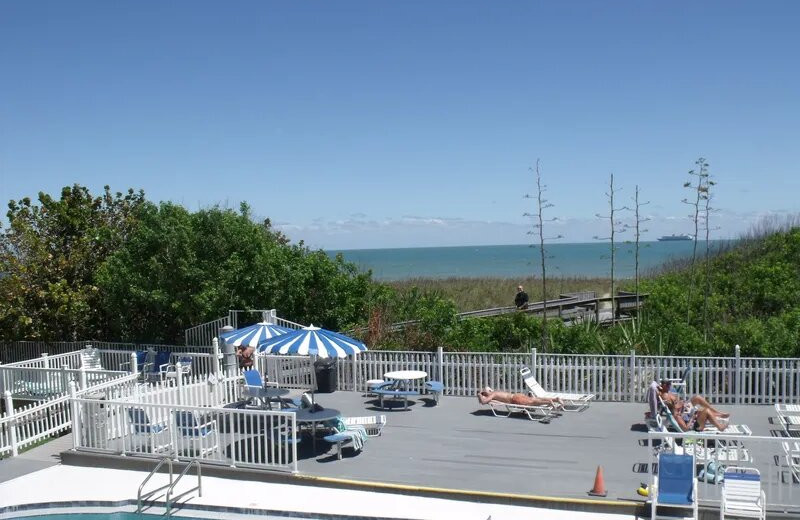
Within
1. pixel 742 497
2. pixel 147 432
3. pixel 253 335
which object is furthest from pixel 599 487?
pixel 253 335

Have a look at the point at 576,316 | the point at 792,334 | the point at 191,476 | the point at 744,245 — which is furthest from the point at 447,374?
the point at 744,245

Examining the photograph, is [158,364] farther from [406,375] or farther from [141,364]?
[406,375]

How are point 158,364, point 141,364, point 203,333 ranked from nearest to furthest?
point 158,364, point 141,364, point 203,333

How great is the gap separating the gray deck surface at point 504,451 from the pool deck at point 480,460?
0.05ft

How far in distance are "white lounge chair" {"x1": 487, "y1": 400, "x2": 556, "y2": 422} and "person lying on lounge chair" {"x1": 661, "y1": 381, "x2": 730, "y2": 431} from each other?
7.79 ft

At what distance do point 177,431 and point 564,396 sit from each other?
25.3 feet

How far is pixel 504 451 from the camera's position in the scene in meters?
12.1

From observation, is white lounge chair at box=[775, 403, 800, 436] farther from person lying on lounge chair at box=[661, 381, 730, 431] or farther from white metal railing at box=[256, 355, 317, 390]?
white metal railing at box=[256, 355, 317, 390]

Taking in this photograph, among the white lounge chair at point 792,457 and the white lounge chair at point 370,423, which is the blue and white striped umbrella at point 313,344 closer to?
the white lounge chair at point 370,423

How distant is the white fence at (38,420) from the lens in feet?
42.7

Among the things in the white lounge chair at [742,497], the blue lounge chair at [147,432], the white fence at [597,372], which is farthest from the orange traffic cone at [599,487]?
the blue lounge chair at [147,432]

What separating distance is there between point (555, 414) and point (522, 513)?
519cm

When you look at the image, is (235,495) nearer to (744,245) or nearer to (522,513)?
(522,513)

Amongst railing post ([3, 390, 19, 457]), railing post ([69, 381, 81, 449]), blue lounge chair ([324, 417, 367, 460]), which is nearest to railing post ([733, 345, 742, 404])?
blue lounge chair ([324, 417, 367, 460])
